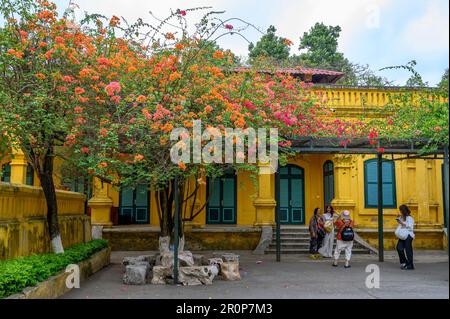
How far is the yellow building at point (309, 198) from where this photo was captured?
55.0 ft

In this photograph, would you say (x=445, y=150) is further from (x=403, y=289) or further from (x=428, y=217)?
(x=428, y=217)

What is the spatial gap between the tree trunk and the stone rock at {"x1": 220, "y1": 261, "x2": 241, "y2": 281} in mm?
3404

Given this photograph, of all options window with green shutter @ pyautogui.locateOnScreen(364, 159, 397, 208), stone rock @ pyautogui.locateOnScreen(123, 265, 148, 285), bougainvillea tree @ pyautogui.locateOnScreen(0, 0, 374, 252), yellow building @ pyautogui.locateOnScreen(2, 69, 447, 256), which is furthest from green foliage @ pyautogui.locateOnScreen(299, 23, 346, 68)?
stone rock @ pyautogui.locateOnScreen(123, 265, 148, 285)

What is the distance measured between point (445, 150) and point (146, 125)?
7067mm

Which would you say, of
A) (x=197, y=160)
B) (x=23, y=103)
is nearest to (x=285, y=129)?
(x=197, y=160)

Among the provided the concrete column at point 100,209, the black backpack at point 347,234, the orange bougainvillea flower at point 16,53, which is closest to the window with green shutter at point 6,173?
the concrete column at point 100,209

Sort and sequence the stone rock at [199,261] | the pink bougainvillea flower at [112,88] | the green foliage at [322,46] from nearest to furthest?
the pink bougainvillea flower at [112,88] < the stone rock at [199,261] < the green foliage at [322,46]

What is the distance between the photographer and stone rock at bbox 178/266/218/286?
31.3 feet

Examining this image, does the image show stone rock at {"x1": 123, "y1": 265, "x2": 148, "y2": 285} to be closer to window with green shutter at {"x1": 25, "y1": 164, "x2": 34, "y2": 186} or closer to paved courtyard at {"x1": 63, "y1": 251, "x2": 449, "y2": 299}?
paved courtyard at {"x1": 63, "y1": 251, "x2": 449, "y2": 299}

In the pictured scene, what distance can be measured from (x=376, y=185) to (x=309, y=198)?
111 inches

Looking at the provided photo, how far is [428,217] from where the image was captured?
57.6 feet

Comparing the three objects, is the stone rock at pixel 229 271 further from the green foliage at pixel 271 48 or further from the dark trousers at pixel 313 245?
the green foliage at pixel 271 48

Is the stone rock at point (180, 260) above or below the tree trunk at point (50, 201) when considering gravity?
below

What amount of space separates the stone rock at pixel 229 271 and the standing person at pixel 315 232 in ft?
15.3
